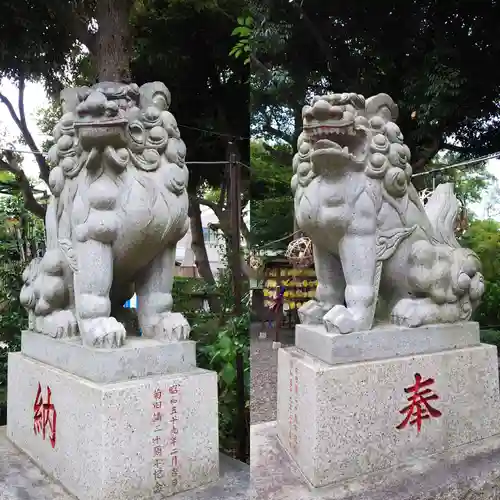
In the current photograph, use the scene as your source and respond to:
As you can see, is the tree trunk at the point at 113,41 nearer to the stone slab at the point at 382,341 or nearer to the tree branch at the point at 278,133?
the tree branch at the point at 278,133

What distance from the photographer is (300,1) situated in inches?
168

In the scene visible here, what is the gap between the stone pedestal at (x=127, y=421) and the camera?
5.80ft

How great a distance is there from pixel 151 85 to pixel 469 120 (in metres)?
3.44

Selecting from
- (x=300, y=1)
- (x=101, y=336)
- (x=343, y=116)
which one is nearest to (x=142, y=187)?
(x=101, y=336)

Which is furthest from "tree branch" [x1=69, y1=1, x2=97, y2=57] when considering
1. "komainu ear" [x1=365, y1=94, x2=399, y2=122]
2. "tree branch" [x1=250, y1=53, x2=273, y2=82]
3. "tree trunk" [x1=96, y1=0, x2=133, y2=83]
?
"komainu ear" [x1=365, y1=94, x2=399, y2=122]

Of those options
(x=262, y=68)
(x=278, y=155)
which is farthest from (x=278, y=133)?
(x=262, y=68)

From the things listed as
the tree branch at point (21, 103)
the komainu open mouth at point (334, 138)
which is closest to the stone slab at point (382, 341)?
the komainu open mouth at point (334, 138)

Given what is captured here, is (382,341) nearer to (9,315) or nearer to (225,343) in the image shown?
(225,343)

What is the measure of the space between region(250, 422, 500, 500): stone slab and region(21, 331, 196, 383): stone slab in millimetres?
590

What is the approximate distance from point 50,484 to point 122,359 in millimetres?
633

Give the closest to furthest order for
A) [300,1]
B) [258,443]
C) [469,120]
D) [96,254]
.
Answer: [96,254], [258,443], [300,1], [469,120]

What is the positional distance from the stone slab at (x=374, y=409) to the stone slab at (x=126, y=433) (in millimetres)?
380

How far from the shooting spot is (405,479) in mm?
2123

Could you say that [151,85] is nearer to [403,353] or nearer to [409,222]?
[409,222]
